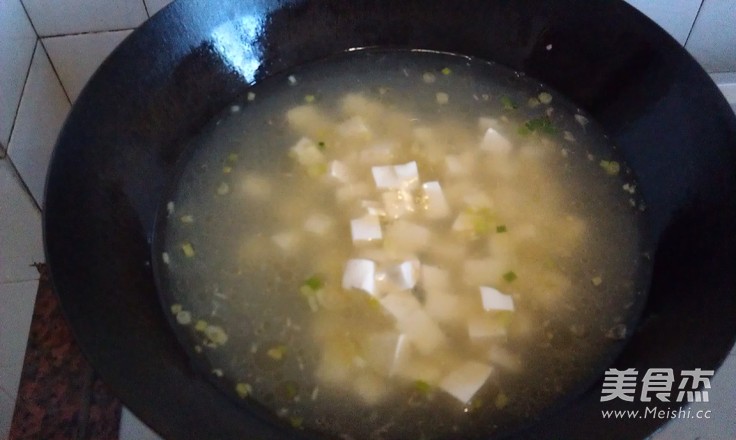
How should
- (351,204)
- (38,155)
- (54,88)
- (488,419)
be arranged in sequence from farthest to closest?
(54,88) < (38,155) < (351,204) < (488,419)

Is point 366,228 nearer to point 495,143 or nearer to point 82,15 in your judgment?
point 495,143

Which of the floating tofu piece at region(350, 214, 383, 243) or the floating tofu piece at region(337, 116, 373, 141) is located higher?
the floating tofu piece at region(337, 116, 373, 141)

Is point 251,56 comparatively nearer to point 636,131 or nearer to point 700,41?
point 636,131

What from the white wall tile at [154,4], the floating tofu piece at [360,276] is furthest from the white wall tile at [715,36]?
the white wall tile at [154,4]

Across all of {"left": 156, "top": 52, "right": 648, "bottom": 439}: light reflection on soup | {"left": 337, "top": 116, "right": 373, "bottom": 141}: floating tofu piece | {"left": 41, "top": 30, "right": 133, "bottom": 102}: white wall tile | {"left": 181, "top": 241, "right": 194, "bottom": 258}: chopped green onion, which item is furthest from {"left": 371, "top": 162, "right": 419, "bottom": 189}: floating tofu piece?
{"left": 41, "top": 30, "right": 133, "bottom": 102}: white wall tile

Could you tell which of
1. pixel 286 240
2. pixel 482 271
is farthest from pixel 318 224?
pixel 482 271

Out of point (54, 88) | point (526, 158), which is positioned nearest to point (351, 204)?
point (526, 158)

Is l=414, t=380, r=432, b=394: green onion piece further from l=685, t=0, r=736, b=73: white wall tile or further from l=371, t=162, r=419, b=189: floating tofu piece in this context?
l=685, t=0, r=736, b=73: white wall tile
